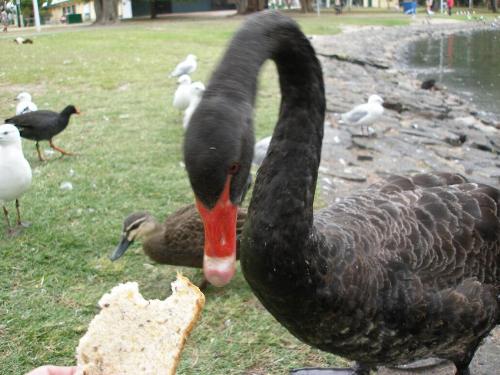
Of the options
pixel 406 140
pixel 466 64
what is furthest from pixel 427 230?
pixel 466 64

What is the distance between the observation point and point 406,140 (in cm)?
679

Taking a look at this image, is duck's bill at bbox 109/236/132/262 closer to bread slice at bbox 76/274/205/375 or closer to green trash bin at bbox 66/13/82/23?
bread slice at bbox 76/274/205/375

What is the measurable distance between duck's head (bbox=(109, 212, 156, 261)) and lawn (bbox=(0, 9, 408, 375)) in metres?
0.11

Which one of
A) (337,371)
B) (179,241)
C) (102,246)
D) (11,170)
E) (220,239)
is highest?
(220,239)

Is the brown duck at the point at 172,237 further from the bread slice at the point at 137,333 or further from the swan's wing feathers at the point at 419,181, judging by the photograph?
the bread slice at the point at 137,333

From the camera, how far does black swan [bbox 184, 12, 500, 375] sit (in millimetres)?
1378

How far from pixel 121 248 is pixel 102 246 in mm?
293

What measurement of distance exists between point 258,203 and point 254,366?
1.12 m

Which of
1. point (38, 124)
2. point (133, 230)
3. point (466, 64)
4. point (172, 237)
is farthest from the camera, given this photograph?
point (466, 64)

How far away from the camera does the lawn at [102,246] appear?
273 cm

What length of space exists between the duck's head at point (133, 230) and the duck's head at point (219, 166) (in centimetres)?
207

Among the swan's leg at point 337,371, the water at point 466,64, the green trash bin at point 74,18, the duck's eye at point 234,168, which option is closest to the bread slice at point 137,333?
the duck's eye at point 234,168

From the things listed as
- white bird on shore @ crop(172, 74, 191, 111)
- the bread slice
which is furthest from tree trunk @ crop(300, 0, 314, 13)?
the bread slice

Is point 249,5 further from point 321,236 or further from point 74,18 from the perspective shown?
point 321,236
